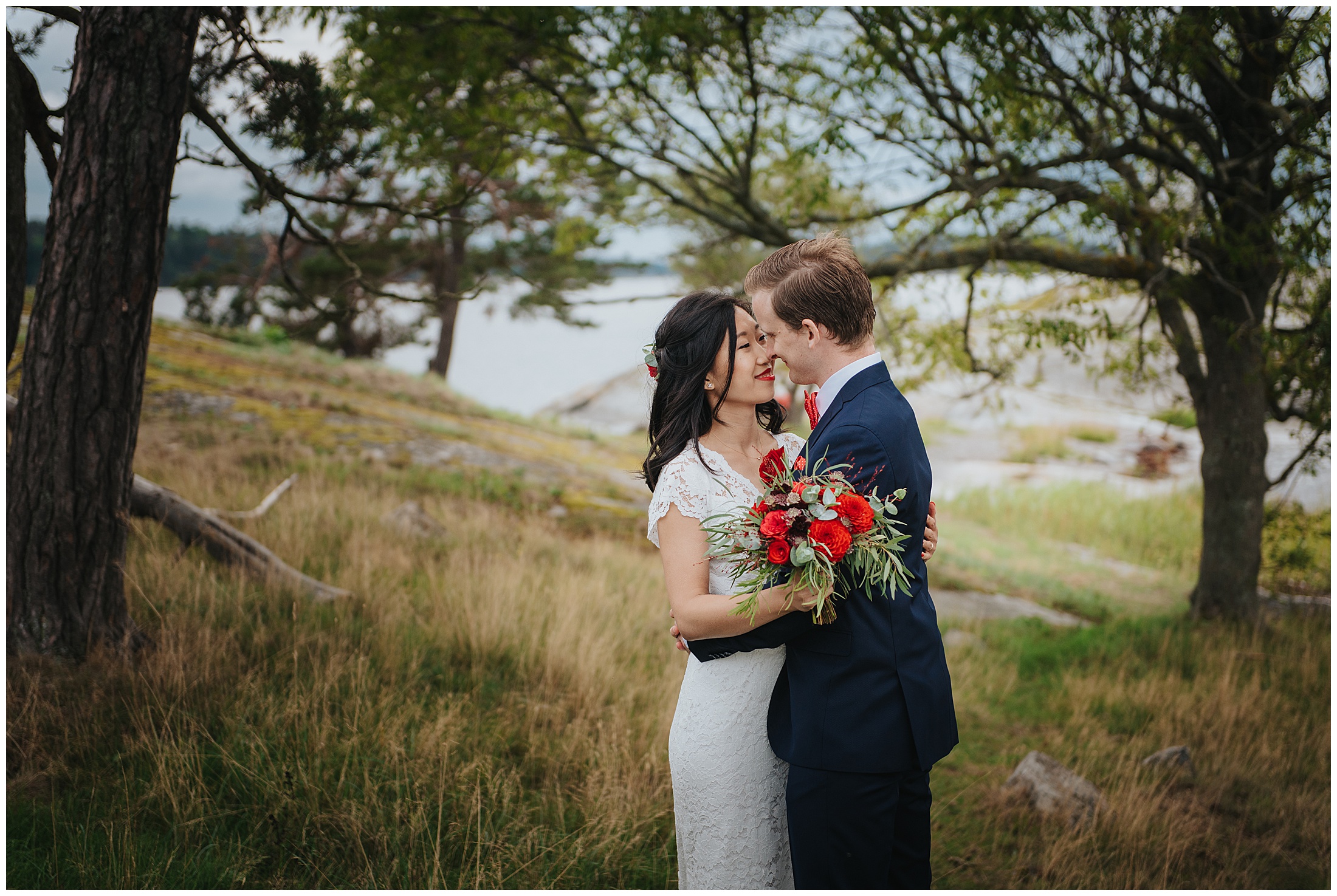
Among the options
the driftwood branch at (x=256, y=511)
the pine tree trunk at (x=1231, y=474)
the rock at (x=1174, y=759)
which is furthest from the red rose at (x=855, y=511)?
the pine tree trunk at (x=1231, y=474)

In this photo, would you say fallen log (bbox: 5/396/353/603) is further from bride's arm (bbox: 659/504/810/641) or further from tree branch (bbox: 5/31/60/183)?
bride's arm (bbox: 659/504/810/641)

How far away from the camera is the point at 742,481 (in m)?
2.58

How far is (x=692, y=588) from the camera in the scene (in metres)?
2.37

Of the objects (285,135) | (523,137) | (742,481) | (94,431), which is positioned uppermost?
(523,137)

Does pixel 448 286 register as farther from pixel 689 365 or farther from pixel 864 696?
pixel 864 696

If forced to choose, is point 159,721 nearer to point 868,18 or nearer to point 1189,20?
point 868,18

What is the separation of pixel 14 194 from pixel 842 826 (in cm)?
483

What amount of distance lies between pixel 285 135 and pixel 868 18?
14.1 feet

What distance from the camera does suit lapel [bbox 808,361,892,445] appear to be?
229 centimetres

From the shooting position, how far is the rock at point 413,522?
23.1 ft

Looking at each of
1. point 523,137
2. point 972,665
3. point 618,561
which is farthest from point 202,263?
point 972,665

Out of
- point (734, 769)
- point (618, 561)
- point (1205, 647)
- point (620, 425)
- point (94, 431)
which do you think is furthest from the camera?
point (620, 425)

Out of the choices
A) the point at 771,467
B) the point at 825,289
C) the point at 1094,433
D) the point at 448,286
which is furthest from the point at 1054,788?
the point at 448,286

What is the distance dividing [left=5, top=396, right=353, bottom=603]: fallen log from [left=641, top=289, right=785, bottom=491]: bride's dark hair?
3.41 metres
